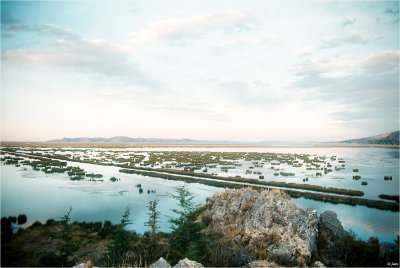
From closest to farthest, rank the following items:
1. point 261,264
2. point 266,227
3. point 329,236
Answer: point 261,264, point 266,227, point 329,236

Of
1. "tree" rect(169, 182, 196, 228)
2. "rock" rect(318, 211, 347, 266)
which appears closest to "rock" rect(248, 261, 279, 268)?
"rock" rect(318, 211, 347, 266)

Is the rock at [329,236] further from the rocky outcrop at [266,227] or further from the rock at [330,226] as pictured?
the rocky outcrop at [266,227]

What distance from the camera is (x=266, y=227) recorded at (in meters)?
10.5

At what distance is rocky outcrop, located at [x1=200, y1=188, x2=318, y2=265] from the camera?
8.79 meters

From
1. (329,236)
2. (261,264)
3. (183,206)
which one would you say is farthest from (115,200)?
(329,236)

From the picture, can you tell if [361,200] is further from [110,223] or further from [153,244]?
[110,223]

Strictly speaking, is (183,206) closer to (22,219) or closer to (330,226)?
(330,226)

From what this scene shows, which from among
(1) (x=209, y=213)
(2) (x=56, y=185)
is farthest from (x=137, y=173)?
(1) (x=209, y=213)

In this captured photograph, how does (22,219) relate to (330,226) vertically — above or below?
below

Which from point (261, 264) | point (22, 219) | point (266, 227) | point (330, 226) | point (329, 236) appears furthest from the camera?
point (22, 219)

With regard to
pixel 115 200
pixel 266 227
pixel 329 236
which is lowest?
pixel 115 200

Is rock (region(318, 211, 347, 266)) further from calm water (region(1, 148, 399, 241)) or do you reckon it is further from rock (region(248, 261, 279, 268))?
calm water (region(1, 148, 399, 241))

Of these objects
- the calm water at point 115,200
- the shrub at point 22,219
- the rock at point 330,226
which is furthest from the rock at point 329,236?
the shrub at point 22,219

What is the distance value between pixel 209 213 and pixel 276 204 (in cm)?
493
